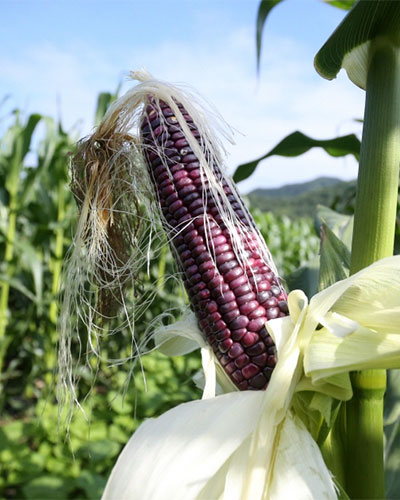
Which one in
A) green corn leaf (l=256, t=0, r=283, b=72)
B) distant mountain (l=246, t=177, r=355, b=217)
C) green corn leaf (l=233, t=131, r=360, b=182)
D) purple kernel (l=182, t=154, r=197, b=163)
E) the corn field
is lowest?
the corn field

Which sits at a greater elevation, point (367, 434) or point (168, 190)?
point (168, 190)

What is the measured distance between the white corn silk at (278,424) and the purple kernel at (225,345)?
0.06 meters

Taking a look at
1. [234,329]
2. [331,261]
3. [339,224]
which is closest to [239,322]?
[234,329]

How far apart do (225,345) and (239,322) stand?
1.1 inches

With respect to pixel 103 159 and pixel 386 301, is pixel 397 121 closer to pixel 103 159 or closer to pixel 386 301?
pixel 386 301

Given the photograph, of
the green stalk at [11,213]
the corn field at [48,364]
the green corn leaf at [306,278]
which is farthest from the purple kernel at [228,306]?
the green stalk at [11,213]

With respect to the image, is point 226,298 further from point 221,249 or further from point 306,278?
point 306,278

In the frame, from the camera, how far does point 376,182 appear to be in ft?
1.40

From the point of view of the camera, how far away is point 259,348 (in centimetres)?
48

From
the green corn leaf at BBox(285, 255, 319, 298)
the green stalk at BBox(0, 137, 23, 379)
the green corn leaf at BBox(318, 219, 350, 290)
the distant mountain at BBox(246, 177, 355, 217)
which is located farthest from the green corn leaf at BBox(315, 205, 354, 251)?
the distant mountain at BBox(246, 177, 355, 217)

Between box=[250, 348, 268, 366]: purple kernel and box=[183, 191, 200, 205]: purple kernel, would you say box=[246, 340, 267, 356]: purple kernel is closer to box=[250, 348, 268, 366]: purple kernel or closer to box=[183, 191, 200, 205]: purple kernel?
box=[250, 348, 268, 366]: purple kernel

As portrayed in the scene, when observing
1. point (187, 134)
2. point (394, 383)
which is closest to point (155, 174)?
point (187, 134)

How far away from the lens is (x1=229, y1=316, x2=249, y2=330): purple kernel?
0.49 metres

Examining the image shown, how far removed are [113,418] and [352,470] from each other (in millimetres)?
1833
